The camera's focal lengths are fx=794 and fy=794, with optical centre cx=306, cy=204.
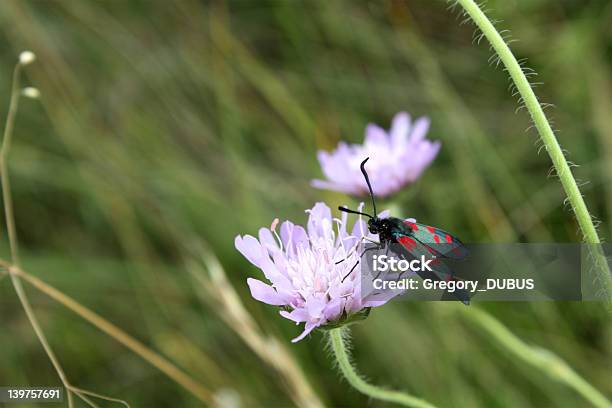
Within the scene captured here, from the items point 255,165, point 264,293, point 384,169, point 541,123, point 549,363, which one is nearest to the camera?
point 541,123

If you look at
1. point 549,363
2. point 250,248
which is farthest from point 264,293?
point 549,363

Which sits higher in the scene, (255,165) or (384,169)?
(255,165)

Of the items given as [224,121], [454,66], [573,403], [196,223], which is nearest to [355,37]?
[454,66]

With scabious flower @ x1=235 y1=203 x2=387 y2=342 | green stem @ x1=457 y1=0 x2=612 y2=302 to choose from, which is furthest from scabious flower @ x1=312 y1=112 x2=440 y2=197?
green stem @ x1=457 y1=0 x2=612 y2=302

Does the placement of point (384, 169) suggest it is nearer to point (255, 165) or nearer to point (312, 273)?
A: point (312, 273)

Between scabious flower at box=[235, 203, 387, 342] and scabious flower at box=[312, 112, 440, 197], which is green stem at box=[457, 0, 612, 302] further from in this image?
scabious flower at box=[312, 112, 440, 197]

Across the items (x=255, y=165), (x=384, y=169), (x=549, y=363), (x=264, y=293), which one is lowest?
(x=549, y=363)
